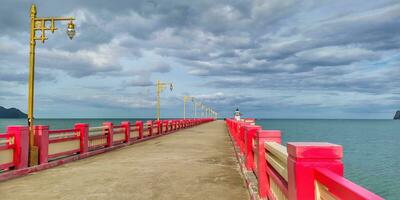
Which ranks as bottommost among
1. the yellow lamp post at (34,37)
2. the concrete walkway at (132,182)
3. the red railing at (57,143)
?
the concrete walkway at (132,182)

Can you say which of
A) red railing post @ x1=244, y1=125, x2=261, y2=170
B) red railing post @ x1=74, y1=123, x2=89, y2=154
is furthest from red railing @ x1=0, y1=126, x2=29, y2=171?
red railing post @ x1=244, y1=125, x2=261, y2=170

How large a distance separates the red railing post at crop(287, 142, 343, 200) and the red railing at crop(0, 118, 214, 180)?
9.10 meters

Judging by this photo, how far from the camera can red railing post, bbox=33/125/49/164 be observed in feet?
41.4

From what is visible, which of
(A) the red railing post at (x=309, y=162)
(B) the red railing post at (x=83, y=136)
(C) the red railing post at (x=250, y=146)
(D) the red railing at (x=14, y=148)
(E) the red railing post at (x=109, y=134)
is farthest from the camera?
(E) the red railing post at (x=109, y=134)

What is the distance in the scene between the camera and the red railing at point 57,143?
1119 cm

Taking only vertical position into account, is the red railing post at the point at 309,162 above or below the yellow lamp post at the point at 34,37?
below

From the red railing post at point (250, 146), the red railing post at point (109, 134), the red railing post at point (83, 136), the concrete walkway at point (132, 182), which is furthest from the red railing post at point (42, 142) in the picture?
the red railing post at point (250, 146)

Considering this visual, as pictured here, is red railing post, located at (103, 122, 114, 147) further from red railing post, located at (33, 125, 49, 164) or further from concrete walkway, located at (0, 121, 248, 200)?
red railing post, located at (33, 125, 49, 164)

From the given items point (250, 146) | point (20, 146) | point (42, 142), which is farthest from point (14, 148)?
point (250, 146)

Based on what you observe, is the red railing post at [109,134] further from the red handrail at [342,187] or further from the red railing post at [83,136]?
the red handrail at [342,187]

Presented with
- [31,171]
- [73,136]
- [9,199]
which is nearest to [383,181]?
[73,136]

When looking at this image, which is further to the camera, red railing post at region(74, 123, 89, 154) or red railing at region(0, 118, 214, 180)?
red railing post at region(74, 123, 89, 154)

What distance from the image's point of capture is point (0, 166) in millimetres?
10547

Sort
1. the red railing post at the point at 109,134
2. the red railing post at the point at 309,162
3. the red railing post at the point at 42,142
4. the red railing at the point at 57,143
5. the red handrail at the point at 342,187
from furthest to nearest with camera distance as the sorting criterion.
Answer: the red railing post at the point at 109,134 → the red railing post at the point at 42,142 → the red railing at the point at 57,143 → the red railing post at the point at 309,162 → the red handrail at the point at 342,187
